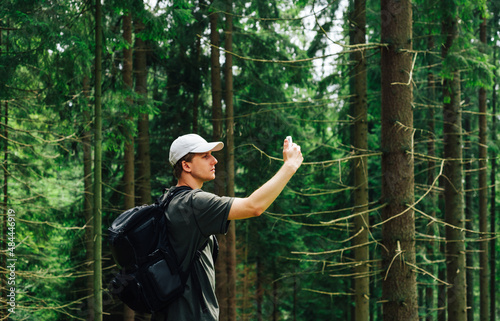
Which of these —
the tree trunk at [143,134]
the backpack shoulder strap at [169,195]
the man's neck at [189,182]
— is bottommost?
the backpack shoulder strap at [169,195]

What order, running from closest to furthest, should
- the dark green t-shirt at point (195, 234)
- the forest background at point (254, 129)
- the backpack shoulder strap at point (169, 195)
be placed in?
the dark green t-shirt at point (195, 234) < the backpack shoulder strap at point (169, 195) < the forest background at point (254, 129)

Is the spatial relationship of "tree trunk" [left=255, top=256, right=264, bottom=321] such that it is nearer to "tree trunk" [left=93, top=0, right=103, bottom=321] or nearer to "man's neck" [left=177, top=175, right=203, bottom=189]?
"tree trunk" [left=93, top=0, right=103, bottom=321]

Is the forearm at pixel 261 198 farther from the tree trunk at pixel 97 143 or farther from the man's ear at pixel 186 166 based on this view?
the tree trunk at pixel 97 143

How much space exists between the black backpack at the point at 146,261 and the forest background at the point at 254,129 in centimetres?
201

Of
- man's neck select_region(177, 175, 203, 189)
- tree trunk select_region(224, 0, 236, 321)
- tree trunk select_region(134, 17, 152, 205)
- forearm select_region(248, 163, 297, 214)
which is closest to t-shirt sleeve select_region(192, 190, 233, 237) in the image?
forearm select_region(248, 163, 297, 214)

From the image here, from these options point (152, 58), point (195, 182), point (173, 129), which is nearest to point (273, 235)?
point (173, 129)

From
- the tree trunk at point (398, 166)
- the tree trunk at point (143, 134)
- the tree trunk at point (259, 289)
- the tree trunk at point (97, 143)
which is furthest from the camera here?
the tree trunk at point (259, 289)

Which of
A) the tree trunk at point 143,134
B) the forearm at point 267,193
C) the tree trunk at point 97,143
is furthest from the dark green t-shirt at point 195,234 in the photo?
the tree trunk at point 143,134

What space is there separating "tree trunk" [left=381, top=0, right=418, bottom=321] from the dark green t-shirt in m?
3.04

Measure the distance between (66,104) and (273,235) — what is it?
1251 cm

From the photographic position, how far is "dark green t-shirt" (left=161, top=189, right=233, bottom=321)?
2.60 m

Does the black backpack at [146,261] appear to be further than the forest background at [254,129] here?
No

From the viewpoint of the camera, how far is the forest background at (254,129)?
18.3 feet

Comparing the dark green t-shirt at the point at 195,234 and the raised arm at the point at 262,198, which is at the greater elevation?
the raised arm at the point at 262,198
